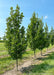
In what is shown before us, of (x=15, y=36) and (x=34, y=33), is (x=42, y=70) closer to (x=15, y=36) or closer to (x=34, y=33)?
(x=15, y=36)

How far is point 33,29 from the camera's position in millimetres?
14648

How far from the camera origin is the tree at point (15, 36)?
876 centimetres

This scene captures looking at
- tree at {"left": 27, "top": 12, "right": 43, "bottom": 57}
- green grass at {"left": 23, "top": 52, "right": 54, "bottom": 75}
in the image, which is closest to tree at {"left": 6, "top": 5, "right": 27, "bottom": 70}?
green grass at {"left": 23, "top": 52, "right": 54, "bottom": 75}

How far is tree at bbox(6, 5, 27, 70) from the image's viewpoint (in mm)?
8758

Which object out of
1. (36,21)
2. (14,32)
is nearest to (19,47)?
(14,32)

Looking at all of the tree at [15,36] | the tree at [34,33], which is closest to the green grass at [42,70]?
the tree at [15,36]

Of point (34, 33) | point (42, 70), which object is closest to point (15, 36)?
point (42, 70)

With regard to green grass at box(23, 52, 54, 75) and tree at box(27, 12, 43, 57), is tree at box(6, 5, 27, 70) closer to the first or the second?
green grass at box(23, 52, 54, 75)

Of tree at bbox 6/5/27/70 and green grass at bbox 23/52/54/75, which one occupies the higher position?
tree at bbox 6/5/27/70

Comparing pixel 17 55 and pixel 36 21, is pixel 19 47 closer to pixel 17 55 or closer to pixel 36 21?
pixel 17 55

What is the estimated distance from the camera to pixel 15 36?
892cm

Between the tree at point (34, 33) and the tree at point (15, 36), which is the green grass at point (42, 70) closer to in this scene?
the tree at point (15, 36)

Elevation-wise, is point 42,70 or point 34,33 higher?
point 34,33

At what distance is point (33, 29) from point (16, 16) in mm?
6152
